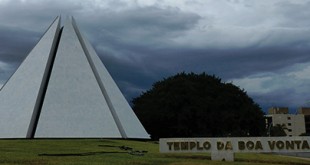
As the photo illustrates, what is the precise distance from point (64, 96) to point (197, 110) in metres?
20.9

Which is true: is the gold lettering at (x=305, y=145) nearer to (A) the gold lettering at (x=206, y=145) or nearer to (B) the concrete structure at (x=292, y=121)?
(A) the gold lettering at (x=206, y=145)

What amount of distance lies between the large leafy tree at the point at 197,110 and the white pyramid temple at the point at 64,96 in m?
15.2

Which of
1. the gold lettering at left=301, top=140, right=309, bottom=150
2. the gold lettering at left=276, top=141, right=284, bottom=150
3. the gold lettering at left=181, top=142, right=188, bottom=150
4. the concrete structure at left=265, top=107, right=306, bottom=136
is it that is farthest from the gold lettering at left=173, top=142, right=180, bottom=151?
the concrete structure at left=265, top=107, right=306, bottom=136

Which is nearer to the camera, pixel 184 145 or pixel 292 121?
pixel 184 145

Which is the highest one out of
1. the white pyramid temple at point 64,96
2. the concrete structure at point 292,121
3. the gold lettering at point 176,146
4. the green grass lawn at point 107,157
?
the concrete structure at point 292,121

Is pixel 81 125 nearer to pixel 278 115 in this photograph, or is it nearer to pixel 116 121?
pixel 116 121

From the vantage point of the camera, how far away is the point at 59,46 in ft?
126

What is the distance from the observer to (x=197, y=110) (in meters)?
52.8

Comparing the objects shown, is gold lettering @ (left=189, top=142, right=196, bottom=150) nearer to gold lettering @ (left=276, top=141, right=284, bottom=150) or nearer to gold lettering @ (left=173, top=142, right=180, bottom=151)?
gold lettering @ (left=173, top=142, right=180, bottom=151)

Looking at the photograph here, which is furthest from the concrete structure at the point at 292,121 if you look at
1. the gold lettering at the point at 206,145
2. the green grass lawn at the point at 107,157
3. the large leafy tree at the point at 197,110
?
the gold lettering at the point at 206,145

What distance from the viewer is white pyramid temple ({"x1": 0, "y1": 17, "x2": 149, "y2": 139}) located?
3319cm

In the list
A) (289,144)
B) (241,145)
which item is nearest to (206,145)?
(241,145)

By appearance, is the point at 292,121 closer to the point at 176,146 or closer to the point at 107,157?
the point at 176,146

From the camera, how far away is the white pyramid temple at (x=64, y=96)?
3319 cm
